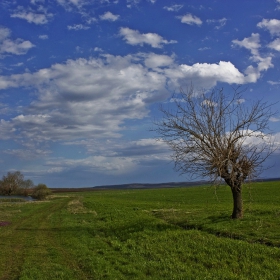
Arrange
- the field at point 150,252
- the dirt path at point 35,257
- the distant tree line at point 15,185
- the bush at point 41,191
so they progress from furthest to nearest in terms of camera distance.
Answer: the distant tree line at point 15,185, the bush at point 41,191, the dirt path at point 35,257, the field at point 150,252

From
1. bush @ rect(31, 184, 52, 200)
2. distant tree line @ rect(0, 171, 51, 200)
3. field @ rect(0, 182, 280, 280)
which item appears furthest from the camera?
distant tree line @ rect(0, 171, 51, 200)

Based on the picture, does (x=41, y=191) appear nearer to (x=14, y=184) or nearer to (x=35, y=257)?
(x=14, y=184)

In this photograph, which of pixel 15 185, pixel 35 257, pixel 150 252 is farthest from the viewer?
pixel 15 185

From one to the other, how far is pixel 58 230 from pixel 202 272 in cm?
1421

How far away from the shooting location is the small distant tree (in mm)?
126900

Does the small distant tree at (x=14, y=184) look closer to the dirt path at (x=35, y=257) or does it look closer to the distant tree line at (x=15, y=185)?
the distant tree line at (x=15, y=185)

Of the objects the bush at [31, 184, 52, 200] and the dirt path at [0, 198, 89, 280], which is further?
the bush at [31, 184, 52, 200]

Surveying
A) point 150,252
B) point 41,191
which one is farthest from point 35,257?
point 41,191

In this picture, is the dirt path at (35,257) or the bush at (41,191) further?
the bush at (41,191)

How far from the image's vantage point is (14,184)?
12875 cm

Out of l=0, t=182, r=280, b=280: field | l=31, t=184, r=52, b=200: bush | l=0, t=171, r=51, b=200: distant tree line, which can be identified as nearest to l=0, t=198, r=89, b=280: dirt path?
l=0, t=182, r=280, b=280: field

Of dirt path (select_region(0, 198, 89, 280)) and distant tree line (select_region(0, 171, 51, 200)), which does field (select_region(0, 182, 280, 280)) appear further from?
distant tree line (select_region(0, 171, 51, 200))

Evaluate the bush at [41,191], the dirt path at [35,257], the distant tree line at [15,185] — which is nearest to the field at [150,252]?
the dirt path at [35,257]

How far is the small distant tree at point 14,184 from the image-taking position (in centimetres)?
12690
